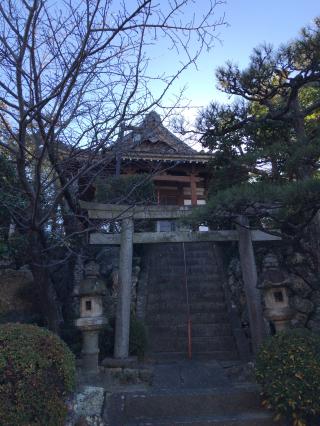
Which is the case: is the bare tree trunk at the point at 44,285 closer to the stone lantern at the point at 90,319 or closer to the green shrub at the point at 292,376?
the stone lantern at the point at 90,319

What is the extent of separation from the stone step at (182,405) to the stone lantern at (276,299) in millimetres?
1403

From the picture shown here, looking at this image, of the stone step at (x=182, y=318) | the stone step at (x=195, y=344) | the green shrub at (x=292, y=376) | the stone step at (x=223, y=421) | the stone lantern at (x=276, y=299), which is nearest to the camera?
the green shrub at (x=292, y=376)

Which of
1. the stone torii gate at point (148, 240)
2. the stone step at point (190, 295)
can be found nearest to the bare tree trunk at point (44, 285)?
the stone torii gate at point (148, 240)

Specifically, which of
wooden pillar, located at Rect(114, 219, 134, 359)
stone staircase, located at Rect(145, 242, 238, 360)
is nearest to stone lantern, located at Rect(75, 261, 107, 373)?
wooden pillar, located at Rect(114, 219, 134, 359)

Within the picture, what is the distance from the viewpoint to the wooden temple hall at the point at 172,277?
278 inches

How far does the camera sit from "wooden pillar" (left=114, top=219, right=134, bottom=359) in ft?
22.9

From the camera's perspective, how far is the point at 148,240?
7992 mm

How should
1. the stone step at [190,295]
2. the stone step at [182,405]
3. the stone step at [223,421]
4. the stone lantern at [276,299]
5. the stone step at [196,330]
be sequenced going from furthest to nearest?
1. the stone step at [190,295]
2. the stone step at [196,330]
3. the stone lantern at [276,299]
4. the stone step at [182,405]
5. the stone step at [223,421]

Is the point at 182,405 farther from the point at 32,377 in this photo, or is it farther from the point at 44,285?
the point at 44,285

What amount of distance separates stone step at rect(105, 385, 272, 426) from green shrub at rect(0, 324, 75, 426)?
42.9 inches

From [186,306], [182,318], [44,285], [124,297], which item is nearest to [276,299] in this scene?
[124,297]

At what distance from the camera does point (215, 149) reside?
8.78 meters

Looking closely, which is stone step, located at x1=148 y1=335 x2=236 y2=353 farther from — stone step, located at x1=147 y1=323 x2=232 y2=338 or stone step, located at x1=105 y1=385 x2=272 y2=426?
stone step, located at x1=105 y1=385 x2=272 y2=426

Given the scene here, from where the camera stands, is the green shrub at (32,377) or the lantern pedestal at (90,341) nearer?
the green shrub at (32,377)
